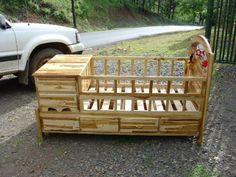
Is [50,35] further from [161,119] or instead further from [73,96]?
[161,119]

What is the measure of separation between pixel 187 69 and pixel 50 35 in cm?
297

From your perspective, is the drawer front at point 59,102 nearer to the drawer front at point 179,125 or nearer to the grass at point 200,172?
the drawer front at point 179,125

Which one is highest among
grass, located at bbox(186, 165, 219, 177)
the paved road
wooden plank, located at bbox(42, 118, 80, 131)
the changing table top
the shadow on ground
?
the changing table top

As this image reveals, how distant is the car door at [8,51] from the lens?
5625mm

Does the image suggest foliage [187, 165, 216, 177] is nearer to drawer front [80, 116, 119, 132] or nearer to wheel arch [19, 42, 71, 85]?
drawer front [80, 116, 119, 132]

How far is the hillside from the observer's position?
62.6 ft

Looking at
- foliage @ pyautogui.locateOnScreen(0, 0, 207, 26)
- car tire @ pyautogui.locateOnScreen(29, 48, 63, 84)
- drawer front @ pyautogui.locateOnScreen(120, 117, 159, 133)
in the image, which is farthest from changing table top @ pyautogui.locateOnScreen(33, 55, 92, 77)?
foliage @ pyautogui.locateOnScreen(0, 0, 207, 26)

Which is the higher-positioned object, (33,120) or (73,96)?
(73,96)

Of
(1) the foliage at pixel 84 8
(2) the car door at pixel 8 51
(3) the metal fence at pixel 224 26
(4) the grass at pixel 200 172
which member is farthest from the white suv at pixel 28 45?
(1) the foliage at pixel 84 8

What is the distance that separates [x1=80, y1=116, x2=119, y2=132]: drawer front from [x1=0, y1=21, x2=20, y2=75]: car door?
8.03 ft

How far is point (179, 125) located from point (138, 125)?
0.58m

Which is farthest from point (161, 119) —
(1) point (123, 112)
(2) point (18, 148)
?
(2) point (18, 148)

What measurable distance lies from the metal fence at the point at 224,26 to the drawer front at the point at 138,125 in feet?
13.6

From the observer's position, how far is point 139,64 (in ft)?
27.2
